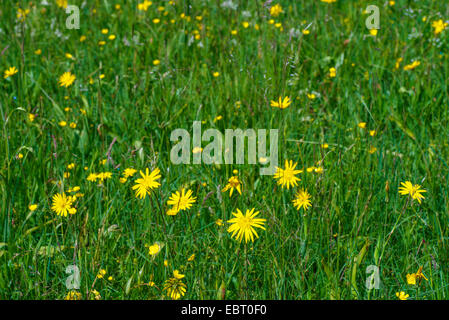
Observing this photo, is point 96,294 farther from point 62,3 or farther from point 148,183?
point 62,3

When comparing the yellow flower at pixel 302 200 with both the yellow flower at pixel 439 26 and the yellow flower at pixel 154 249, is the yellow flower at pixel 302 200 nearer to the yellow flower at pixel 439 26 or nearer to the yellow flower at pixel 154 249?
the yellow flower at pixel 154 249

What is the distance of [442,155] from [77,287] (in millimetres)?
1550

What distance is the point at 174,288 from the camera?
1.70 m

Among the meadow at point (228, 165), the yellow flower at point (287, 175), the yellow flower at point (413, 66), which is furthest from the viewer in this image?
the yellow flower at point (413, 66)

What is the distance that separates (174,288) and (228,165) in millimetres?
735

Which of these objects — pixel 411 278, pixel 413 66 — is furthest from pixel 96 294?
pixel 413 66

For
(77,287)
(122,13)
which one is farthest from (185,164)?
(122,13)

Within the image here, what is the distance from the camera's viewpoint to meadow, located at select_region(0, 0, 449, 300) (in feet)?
5.92

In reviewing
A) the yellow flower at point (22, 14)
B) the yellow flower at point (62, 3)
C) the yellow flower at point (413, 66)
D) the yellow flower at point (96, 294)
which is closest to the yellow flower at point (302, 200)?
the yellow flower at point (96, 294)

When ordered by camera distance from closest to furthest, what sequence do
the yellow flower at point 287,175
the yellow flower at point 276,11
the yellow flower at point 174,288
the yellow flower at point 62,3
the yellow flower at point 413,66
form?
the yellow flower at point 174,288, the yellow flower at point 287,175, the yellow flower at point 413,66, the yellow flower at point 276,11, the yellow flower at point 62,3

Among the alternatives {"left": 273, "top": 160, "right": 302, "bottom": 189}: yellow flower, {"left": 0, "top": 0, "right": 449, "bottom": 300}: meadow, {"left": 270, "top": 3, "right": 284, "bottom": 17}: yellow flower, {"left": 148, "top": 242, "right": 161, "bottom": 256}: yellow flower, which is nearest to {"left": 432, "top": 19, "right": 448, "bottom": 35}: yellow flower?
{"left": 0, "top": 0, "right": 449, "bottom": 300}: meadow

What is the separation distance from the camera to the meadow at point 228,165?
1805mm

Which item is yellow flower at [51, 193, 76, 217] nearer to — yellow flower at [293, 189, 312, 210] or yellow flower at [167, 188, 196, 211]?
yellow flower at [167, 188, 196, 211]
